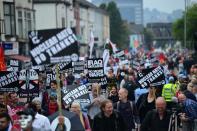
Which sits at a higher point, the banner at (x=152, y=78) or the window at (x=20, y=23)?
the window at (x=20, y=23)

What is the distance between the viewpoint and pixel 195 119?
12.9 metres

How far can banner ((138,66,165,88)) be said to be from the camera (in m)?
14.4

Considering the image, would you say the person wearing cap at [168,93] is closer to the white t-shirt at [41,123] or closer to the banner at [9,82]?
the banner at [9,82]

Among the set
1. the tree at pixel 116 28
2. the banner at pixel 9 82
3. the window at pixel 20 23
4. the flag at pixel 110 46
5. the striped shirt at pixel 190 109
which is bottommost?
the striped shirt at pixel 190 109

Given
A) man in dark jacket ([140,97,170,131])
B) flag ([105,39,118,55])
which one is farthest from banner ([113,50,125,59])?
man in dark jacket ([140,97,170,131])

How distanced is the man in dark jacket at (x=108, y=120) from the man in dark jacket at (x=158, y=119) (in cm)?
42

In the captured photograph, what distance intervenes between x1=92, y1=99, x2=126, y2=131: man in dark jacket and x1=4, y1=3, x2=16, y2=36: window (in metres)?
38.7

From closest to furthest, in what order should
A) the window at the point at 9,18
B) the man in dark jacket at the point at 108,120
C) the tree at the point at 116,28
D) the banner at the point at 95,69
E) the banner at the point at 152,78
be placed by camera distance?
the man in dark jacket at the point at 108,120, the banner at the point at 152,78, the banner at the point at 95,69, the window at the point at 9,18, the tree at the point at 116,28

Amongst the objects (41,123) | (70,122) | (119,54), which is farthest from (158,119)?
(119,54)

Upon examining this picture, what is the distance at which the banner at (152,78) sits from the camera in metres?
14.4

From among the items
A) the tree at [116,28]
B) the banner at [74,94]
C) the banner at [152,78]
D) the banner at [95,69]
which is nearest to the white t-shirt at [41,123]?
the banner at [74,94]

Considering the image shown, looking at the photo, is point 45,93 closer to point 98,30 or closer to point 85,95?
point 85,95

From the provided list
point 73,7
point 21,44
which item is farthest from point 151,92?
point 73,7

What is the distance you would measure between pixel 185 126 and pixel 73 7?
7164 centimetres
